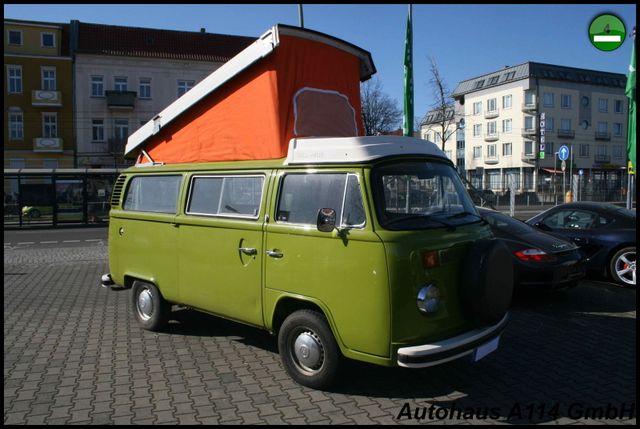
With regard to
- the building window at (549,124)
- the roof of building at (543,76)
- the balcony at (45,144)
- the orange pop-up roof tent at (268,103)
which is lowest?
the orange pop-up roof tent at (268,103)

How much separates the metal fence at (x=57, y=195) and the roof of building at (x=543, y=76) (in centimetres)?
5577

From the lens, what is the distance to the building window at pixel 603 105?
233ft

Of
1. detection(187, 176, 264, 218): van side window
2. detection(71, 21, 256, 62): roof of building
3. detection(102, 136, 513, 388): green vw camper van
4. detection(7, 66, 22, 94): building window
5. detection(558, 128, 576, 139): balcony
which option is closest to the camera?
detection(102, 136, 513, 388): green vw camper van

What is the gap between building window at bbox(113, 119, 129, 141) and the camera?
44.0 meters

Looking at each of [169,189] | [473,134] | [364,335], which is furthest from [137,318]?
[473,134]

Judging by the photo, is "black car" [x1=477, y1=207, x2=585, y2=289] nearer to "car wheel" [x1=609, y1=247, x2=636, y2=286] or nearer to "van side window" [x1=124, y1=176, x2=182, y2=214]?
"car wheel" [x1=609, y1=247, x2=636, y2=286]

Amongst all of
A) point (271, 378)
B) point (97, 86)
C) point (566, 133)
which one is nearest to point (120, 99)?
point (97, 86)

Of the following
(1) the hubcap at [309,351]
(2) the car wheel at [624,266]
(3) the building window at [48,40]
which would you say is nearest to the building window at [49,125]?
(3) the building window at [48,40]

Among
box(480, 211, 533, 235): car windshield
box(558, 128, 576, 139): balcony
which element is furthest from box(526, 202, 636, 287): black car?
box(558, 128, 576, 139): balcony

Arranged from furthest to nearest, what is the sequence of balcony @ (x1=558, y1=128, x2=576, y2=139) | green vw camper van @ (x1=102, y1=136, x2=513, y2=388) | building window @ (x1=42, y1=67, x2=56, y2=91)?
balcony @ (x1=558, y1=128, x2=576, y2=139), building window @ (x1=42, y1=67, x2=56, y2=91), green vw camper van @ (x1=102, y1=136, x2=513, y2=388)

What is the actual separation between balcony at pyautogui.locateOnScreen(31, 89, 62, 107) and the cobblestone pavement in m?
40.2

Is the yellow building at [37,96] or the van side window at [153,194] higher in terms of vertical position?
the yellow building at [37,96]

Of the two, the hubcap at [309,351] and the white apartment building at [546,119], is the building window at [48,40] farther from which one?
the hubcap at [309,351]

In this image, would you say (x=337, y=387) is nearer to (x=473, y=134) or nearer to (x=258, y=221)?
(x=258, y=221)
